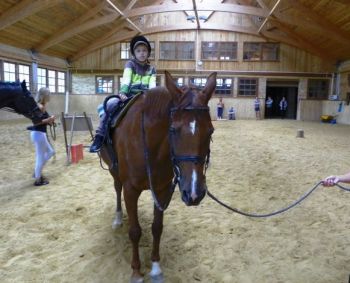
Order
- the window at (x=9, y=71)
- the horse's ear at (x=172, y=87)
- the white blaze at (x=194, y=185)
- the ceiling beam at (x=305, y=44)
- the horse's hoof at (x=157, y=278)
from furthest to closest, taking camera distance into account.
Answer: the ceiling beam at (x=305, y=44), the window at (x=9, y=71), the horse's hoof at (x=157, y=278), the horse's ear at (x=172, y=87), the white blaze at (x=194, y=185)

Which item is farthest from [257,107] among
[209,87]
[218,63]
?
[209,87]

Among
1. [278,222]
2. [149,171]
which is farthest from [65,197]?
[278,222]

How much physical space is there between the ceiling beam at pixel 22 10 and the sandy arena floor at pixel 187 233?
8217mm

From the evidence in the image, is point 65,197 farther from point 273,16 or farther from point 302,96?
point 302,96

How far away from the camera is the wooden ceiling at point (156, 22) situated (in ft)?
43.3

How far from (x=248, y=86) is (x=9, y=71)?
14059 mm

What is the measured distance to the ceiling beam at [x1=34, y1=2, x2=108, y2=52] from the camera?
15.4 m

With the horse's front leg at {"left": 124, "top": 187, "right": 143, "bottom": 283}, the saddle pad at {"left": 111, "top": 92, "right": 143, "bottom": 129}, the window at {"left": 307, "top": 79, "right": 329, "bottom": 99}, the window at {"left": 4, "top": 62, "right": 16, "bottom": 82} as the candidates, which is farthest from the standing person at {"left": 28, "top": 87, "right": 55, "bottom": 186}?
the window at {"left": 307, "top": 79, "right": 329, "bottom": 99}

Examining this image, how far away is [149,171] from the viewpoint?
228cm

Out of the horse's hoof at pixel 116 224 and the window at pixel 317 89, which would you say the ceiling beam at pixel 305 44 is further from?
the horse's hoof at pixel 116 224

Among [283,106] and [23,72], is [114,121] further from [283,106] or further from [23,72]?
[283,106]

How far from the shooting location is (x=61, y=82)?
2089cm

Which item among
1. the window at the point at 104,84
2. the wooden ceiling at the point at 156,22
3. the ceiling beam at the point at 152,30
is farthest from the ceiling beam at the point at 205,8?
the window at the point at 104,84

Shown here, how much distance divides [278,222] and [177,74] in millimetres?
18027
